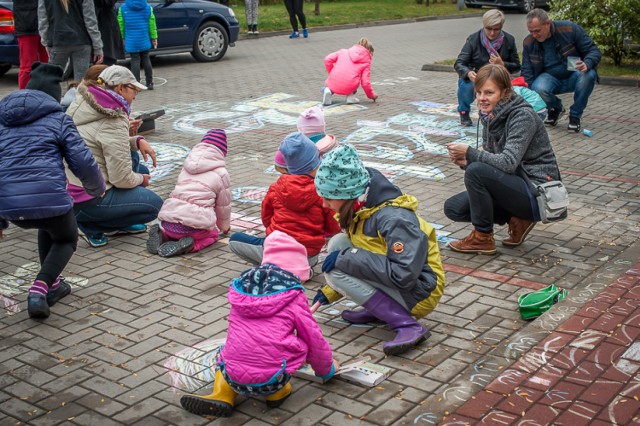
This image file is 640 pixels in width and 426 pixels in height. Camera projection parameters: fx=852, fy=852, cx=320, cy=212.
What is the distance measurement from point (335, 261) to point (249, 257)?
132cm

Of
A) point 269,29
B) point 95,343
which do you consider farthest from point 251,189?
point 269,29

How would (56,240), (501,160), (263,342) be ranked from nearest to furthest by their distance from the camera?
1. (263,342)
2. (56,240)
3. (501,160)

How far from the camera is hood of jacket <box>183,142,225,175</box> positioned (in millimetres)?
6668

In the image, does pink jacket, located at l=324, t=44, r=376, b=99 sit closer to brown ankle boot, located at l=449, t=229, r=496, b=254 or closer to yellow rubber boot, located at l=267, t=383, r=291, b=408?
brown ankle boot, located at l=449, t=229, r=496, b=254

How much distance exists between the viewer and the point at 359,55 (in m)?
12.4

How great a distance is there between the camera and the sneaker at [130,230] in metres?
7.01

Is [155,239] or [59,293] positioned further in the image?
[155,239]

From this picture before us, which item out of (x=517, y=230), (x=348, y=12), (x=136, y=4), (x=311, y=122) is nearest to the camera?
(x=517, y=230)

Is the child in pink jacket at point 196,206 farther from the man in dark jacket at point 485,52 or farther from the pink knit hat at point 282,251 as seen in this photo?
the man in dark jacket at point 485,52

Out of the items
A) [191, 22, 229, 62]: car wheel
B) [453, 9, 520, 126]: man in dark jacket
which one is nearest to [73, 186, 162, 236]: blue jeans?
[453, 9, 520, 126]: man in dark jacket

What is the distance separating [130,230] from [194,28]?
1028 cm

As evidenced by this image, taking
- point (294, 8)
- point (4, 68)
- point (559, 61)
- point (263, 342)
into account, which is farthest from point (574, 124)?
point (294, 8)

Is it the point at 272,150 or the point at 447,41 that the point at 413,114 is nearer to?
the point at 272,150

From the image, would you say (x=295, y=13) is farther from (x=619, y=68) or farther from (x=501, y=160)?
(x=501, y=160)
